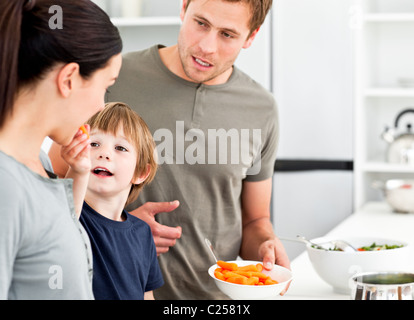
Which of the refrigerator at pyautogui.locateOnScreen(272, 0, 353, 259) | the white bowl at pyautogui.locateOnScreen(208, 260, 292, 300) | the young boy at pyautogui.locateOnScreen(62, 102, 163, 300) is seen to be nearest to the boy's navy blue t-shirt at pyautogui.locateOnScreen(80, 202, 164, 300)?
the young boy at pyautogui.locateOnScreen(62, 102, 163, 300)

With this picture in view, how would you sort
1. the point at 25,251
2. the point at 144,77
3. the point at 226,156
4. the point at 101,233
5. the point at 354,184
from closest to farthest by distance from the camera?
1. the point at 25,251
2. the point at 101,233
3. the point at 144,77
4. the point at 226,156
5. the point at 354,184

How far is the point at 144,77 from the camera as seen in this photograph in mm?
728

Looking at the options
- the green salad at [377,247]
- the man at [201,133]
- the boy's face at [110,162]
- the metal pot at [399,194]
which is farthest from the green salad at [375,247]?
the metal pot at [399,194]

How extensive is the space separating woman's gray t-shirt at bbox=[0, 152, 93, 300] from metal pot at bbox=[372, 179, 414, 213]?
1.28m

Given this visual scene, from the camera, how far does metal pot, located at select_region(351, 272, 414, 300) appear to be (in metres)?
0.61

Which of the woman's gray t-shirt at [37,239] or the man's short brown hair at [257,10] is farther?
the man's short brown hair at [257,10]

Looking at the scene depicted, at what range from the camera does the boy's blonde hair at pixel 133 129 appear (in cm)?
62

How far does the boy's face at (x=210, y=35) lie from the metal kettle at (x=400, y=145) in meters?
1.08

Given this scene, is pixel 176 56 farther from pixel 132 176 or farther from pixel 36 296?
pixel 36 296

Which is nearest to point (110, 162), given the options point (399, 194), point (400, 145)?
point (399, 194)

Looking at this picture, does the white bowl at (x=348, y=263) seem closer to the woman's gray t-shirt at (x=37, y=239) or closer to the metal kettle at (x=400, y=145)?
the woman's gray t-shirt at (x=37, y=239)

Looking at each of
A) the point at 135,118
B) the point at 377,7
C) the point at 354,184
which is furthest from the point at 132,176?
the point at 377,7

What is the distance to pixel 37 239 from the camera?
0.42 meters

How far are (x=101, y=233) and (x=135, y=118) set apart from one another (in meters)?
0.14
